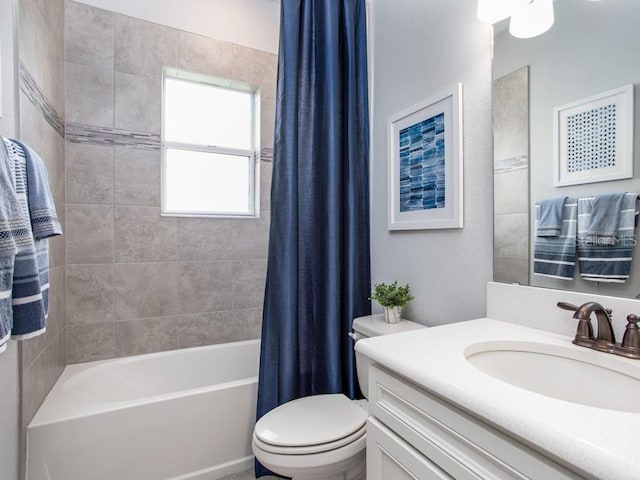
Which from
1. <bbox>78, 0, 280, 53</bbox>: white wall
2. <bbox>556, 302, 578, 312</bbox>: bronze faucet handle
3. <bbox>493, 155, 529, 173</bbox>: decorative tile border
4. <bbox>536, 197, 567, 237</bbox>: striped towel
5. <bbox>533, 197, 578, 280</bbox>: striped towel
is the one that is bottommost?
<bbox>556, 302, 578, 312</bbox>: bronze faucet handle

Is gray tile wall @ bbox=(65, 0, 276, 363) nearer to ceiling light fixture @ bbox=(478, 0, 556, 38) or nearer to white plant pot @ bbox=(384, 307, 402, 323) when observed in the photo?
white plant pot @ bbox=(384, 307, 402, 323)

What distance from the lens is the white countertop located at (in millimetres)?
453

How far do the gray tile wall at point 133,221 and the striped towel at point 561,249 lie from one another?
1850 mm

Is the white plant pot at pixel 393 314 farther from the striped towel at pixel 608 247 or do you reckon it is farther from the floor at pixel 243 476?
the floor at pixel 243 476

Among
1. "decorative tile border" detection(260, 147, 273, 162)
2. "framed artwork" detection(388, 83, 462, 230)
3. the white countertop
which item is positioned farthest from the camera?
"decorative tile border" detection(260, 147, 273, 162)

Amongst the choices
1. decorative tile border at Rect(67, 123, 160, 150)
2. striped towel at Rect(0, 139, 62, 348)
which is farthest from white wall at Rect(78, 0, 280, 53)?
striped towel at Rect(0, 139, 62, 348)

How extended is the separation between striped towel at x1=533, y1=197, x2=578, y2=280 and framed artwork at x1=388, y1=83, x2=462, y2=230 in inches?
12.7

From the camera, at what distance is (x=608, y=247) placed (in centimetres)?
91

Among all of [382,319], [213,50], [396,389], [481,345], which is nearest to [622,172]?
[481,345]

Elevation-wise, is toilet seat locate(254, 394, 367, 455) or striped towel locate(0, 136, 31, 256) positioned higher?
striped towel locate(0, 136, 31, 256)

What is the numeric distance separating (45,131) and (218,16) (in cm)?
138

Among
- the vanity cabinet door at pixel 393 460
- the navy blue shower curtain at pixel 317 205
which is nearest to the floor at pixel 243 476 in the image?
the navy blue shower curtain at pixel 317 205

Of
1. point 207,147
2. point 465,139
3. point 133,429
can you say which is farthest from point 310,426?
point 207,147

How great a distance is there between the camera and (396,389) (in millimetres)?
852
